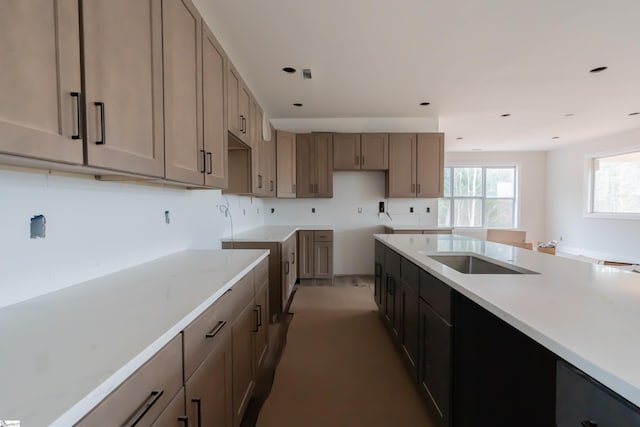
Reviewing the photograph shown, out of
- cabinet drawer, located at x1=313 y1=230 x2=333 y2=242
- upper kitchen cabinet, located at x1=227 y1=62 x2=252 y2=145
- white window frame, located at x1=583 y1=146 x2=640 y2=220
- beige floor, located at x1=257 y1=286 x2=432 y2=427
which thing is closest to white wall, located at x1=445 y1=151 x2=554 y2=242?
white window frame, located at x1=583 y1=146 x2=640 y2=220

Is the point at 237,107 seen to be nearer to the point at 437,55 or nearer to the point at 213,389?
the point at 437,55

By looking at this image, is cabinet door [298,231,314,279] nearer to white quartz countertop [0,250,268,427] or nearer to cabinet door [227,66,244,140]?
cabinet door [227,66,244,140]

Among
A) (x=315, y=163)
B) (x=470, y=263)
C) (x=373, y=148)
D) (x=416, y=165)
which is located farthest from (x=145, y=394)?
(x=416, y=165)

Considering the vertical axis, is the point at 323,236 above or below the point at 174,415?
above

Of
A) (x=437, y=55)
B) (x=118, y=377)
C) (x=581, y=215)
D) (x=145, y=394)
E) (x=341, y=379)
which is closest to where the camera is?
(x=118, y=377)

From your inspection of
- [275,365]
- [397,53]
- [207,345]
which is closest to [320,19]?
[397,53]

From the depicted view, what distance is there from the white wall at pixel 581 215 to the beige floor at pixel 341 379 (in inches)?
228

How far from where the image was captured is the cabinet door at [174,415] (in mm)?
784

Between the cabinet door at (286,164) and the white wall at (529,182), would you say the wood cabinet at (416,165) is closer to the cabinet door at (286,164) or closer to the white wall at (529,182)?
the cabinet door at (286,164)

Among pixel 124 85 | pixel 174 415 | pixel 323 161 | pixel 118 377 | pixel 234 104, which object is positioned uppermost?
pixel 234 104

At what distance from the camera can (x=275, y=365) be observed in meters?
2.23

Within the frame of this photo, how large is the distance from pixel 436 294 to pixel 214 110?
176cm

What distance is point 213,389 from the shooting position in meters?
1.13

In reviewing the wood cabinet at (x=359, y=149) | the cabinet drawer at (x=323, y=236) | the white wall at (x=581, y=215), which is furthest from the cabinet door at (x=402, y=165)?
the white wall at (x=581, y=215)
